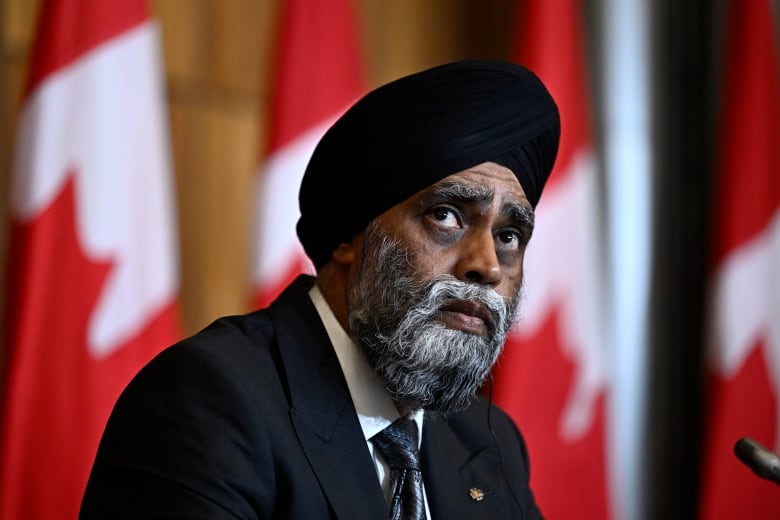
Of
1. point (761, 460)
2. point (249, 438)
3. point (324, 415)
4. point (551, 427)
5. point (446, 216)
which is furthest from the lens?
point (551, 427)

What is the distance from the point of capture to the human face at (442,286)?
6.24ft

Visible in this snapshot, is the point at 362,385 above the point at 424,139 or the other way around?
the other way around

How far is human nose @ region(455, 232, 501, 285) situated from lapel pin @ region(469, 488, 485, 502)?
44 cm

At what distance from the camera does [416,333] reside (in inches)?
75.1

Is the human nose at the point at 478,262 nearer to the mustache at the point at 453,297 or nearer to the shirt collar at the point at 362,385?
the mustache at the point at 453,297

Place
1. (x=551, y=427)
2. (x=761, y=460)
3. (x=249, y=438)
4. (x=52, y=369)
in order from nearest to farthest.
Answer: (x=761, y=460)
(x=249, y=438)
(x=52, y=369)
(x=551, y=427)

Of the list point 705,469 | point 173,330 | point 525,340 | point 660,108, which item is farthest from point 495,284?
point 660,108

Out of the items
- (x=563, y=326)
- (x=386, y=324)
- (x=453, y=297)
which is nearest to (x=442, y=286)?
(x=453, y=297)

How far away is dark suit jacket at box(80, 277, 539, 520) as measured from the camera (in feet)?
5.34

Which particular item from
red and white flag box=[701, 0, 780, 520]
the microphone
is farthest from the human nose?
red and white flag box=[701, 0, 780, 520]

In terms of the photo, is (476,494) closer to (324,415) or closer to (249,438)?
(324,415)

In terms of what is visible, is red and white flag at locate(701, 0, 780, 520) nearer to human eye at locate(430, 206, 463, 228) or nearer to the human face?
the human face

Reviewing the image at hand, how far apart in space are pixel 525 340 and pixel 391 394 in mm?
1688

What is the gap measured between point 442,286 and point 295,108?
1582 millimetres
